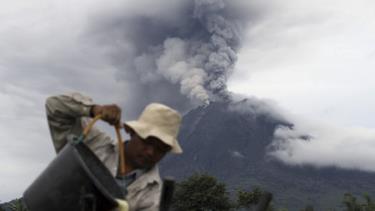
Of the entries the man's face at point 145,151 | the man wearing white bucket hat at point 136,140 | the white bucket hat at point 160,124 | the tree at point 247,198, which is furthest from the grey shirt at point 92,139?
the tree at point 247,198

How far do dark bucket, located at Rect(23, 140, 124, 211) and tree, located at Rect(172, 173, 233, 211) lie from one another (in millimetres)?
57024

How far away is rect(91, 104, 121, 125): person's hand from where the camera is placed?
3351 mm

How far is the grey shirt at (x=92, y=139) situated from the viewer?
3.61m

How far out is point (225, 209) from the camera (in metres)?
61.6

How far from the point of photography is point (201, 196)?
2381 inches

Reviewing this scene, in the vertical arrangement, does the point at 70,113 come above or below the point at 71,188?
above

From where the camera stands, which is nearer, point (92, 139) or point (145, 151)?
point (145, 151)

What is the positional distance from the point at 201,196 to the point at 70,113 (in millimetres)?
57672

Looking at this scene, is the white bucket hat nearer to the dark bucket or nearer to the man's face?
the man's face

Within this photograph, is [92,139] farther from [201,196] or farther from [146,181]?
[201,196]

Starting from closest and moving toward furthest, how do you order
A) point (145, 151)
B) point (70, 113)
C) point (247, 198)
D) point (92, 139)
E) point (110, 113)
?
point (110, 113) → point (70, 113) → point (145, 151) → point (92, 139) → point (247, 198)

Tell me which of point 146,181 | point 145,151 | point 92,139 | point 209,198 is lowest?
point 146,181

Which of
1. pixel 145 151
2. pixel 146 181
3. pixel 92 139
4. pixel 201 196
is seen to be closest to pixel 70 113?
pixel 92 139

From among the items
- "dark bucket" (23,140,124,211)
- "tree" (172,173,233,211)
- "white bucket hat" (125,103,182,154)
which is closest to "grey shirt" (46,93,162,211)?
"white bucket hat" (125,103,182,154)
